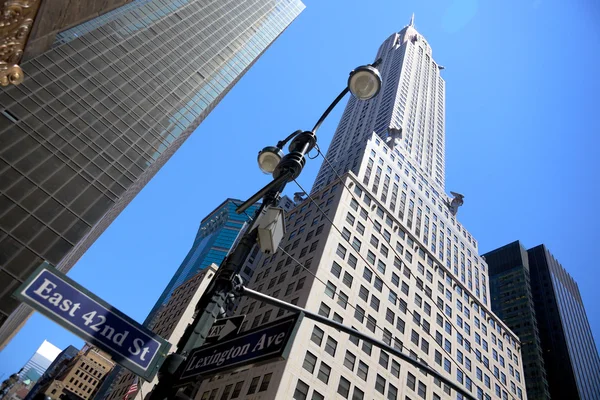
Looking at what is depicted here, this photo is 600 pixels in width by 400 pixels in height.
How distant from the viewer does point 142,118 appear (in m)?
48.7

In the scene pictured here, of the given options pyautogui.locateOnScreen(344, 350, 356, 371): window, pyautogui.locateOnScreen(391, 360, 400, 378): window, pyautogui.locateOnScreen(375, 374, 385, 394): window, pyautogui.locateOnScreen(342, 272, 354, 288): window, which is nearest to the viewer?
pyautogui.locateOnScreen(344, 350, 356, 371): window

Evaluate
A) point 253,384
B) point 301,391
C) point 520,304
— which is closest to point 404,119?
point 301,391

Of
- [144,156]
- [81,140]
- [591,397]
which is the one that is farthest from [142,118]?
[591,397]

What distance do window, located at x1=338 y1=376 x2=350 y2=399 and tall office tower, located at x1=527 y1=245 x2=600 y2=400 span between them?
4027 inches

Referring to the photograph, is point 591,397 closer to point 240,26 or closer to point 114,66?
point 240,26

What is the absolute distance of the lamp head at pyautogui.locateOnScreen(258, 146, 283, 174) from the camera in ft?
30.5

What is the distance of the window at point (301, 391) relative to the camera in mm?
32406

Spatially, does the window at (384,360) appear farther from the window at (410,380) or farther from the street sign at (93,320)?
the street sign at (93,320)

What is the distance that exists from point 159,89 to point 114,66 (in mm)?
5974

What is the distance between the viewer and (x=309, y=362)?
3481 cm

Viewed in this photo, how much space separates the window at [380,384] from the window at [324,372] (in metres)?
6.08

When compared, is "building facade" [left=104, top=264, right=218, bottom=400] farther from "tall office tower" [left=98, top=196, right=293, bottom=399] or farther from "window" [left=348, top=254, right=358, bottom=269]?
"window" [left=348, top=254, right=358, bottom=269]

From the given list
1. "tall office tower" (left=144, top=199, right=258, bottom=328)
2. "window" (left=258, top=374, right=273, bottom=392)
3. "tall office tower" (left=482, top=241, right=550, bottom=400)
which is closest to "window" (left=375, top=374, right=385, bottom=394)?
"window" (left=258, top=374, right=273, bottom=392)

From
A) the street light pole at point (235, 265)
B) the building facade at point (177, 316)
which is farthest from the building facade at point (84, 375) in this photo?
the street light pole at point (235, 265)
